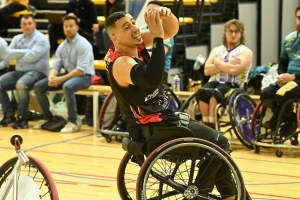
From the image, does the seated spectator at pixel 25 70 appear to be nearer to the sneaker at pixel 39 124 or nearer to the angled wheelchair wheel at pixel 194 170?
the sneaker at pixel 39 124

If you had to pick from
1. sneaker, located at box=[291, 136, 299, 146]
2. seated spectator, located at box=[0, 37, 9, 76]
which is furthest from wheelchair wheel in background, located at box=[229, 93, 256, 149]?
seated spectator, located at box=[0, 37, 9, 76]

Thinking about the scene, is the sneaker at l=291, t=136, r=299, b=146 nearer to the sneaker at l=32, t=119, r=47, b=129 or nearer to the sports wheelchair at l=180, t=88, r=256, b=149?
the sports wheelchair at l=180, t=88, r=256, b=149

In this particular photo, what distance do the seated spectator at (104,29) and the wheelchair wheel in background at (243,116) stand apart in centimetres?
223

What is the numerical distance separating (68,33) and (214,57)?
6.25 feet

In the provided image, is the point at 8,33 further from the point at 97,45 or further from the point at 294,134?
the point at 294,134

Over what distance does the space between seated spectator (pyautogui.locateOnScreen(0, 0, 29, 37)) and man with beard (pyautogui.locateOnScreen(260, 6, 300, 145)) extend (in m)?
5.16

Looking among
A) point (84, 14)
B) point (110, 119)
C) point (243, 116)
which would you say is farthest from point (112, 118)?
point (84, 14)

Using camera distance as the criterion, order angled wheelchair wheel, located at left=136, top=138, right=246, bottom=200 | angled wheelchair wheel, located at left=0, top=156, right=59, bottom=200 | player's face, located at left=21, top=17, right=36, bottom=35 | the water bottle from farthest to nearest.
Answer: player's face, located at left=21, top=17, right=36, bottom=35, the water bottle, angled wheelchair wheel, located at left=136, top=138, right=246, bottom=200, angled wheelchair wheel, located at left=0, top=156, right=59, bottom=200

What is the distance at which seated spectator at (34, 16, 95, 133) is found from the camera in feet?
25.1

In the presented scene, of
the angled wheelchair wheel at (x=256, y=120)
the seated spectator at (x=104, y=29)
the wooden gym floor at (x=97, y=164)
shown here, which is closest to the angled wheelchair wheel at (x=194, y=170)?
the wooden gym floor at (x=97, y=164)

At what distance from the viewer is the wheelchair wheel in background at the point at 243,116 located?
649 cm

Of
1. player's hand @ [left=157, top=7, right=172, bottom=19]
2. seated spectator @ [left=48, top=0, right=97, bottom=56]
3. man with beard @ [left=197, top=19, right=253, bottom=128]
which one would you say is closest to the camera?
player's hand @ [left=157, top=7, right=172, bottom=19]

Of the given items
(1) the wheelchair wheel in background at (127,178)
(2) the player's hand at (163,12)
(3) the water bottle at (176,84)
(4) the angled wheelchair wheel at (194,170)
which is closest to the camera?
(4) the angled wheelchair wheel at (194,170)

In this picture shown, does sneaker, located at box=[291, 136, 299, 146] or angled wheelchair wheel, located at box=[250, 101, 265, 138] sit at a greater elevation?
angled wheelchair wheel, located at box=[250, 101, 265, 138]
